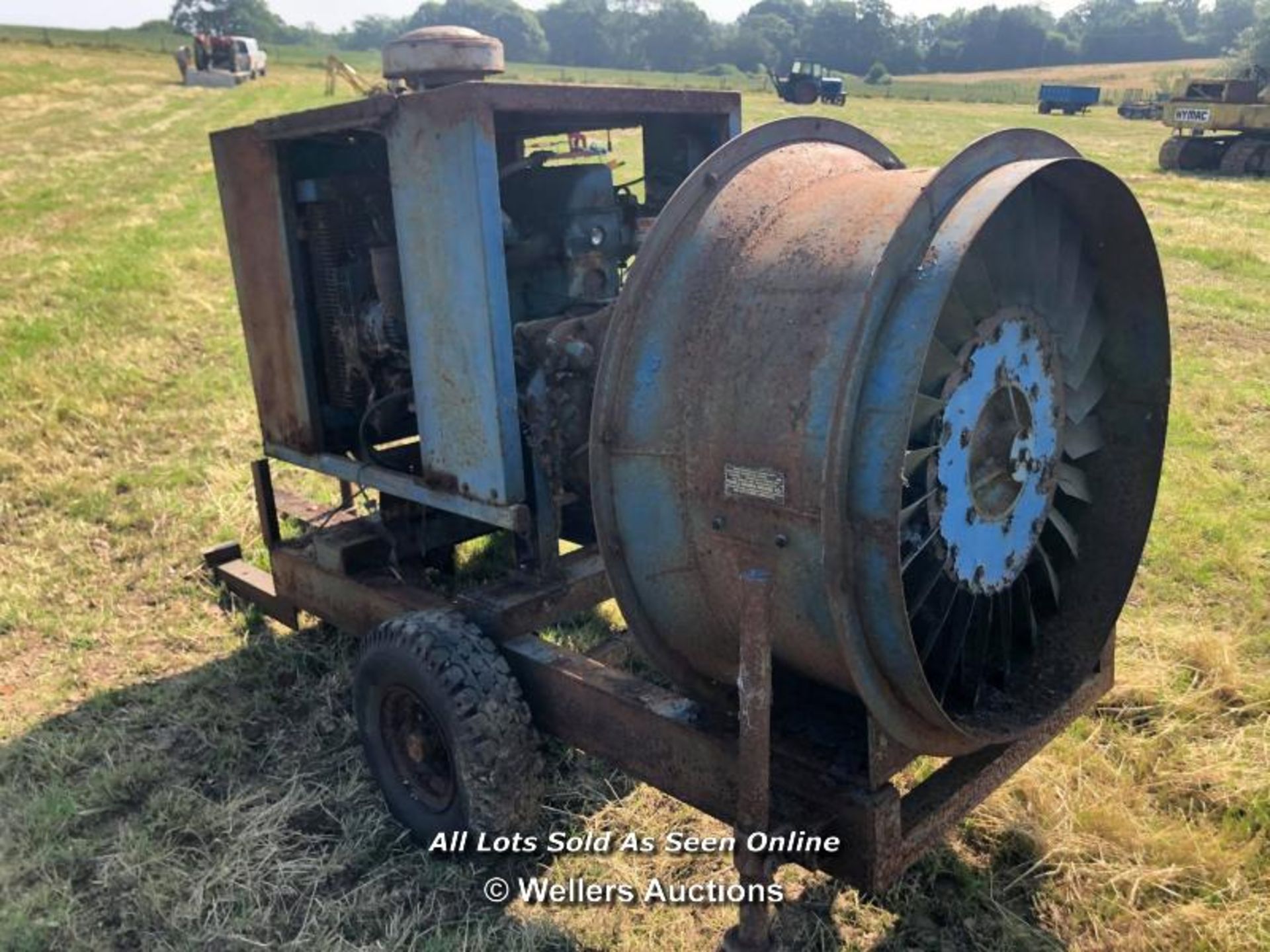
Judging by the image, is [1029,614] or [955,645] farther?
[1029,614]

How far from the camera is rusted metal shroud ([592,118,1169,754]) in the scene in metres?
2.06

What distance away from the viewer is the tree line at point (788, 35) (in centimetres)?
8625

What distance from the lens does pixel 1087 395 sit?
2982 mm

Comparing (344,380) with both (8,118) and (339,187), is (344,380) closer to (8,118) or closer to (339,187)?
(339,187)

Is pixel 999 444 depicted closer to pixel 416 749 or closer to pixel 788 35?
pixel 416 749

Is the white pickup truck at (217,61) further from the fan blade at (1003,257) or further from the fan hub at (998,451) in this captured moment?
the fan hub at (998,451)

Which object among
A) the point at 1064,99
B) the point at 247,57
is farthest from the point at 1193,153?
the point at 247,57

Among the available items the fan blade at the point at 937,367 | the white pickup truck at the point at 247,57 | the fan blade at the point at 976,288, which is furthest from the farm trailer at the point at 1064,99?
the fan blade at the point at 937,367

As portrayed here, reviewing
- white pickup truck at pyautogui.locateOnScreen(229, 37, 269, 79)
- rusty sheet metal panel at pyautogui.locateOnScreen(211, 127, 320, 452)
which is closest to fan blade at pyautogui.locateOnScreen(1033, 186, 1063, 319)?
rusty sheet metal panel at pyautogui.locateOnScreen(211, 127, 320, 452)

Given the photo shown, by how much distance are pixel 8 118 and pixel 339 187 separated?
85.4ft

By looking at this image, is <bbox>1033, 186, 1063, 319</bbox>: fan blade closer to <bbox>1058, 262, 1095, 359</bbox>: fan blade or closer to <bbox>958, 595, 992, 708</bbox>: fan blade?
<bbox>1058, 262, 1095, 359</bbox>: fan blade

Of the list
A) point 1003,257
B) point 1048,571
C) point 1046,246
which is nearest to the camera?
point 1003,257

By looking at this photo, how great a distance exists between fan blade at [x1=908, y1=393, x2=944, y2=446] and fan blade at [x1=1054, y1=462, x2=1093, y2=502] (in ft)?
2.05

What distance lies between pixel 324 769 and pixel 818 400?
2.39 meters
